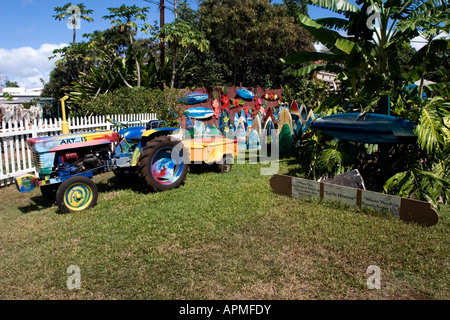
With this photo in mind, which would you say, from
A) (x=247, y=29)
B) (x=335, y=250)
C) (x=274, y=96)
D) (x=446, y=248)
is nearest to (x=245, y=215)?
(x=335, y=250)

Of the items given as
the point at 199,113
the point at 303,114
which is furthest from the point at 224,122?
the point at 303,114

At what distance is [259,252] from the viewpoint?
12.6 ft

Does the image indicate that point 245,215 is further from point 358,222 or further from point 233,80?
point 233,80

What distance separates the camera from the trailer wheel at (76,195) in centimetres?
507

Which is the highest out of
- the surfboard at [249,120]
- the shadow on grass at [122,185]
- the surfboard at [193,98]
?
the surfboard at [193,98]

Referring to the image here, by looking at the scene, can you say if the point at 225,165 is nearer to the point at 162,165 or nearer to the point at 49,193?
the point at 162,165

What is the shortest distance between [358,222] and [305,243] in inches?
40.3

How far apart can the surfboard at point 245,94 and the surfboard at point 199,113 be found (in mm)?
2064

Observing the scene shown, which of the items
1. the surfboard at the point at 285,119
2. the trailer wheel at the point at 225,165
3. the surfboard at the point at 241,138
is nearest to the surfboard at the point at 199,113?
the surfboard at the point at 241,138

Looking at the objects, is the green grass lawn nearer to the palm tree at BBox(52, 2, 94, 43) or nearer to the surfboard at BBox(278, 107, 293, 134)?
the surfboard at BBox(278, 107, 293, 134)

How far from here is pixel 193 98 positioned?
42.5 feet

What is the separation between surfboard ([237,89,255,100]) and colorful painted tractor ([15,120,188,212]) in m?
8.52

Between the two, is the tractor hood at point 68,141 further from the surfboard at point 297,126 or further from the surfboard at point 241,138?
the surfboard at point 297,126

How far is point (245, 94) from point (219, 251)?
11907mm
